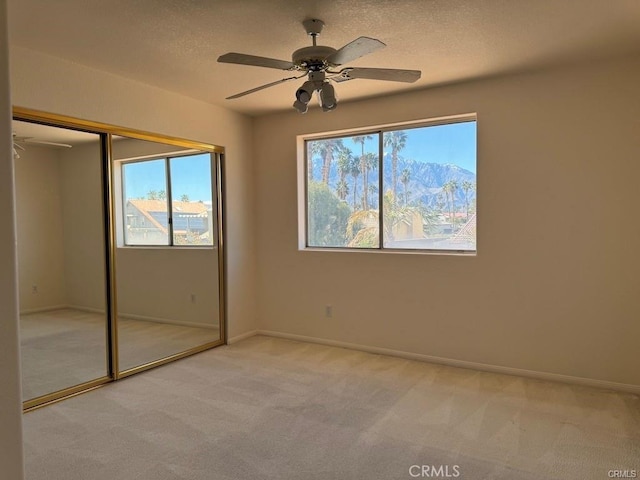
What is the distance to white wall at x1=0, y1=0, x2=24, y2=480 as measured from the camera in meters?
1.25

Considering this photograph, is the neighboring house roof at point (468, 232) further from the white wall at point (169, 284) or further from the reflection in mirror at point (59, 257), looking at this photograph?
the reflection in mirror at point (59, 257)

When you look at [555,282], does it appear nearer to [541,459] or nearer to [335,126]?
[541,459]

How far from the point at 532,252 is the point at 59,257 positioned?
12.6 feet

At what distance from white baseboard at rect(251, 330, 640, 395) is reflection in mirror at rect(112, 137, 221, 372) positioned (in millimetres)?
661

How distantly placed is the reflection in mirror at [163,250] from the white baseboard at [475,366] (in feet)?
2.17

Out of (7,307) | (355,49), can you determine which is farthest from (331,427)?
(355,49)

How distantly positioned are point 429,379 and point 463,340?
541 mm

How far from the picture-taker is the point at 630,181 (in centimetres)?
314

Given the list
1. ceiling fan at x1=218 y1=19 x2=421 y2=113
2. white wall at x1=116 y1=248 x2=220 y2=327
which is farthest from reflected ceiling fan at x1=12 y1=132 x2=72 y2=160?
ceiling fan at x1=218 y1=19 x2=421 y2=113

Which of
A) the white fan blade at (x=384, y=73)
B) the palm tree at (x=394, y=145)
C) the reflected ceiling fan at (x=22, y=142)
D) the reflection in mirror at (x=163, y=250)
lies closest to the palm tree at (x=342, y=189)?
the palm tree at (x=394, y=145)

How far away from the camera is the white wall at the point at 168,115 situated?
2982mm

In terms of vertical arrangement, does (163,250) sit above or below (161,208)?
below

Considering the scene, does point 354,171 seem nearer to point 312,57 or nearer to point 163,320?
point 312,57

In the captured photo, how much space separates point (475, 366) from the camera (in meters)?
3.78
